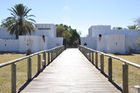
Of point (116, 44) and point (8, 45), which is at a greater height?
point (116, 44)

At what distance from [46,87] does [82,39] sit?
131ft

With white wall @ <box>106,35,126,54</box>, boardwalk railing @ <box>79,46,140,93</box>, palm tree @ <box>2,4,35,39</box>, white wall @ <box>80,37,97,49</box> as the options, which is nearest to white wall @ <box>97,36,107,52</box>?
white wall @ <box>106,35,126,54</box>

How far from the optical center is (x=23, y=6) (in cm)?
3647

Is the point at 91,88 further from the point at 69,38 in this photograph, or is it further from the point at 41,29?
the point at 69,38

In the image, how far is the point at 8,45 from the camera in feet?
113

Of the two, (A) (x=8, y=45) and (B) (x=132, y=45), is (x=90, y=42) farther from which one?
(A) (x=8, y=45)

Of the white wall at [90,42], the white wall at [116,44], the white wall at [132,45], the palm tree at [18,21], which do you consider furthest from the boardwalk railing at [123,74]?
the white wall at [90,42]

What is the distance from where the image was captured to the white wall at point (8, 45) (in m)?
34.2

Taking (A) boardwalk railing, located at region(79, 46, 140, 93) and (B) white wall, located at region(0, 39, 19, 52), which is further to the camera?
(B) white wall, located at region(0, 39, 19, 52)

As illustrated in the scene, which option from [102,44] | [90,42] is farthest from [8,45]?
[90,42]

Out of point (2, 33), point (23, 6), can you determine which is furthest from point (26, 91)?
point (2, 33)

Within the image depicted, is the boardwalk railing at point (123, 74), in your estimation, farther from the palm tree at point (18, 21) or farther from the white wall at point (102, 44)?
the palm tree at point (18, 21)

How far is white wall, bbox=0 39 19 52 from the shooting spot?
3425 centimetres

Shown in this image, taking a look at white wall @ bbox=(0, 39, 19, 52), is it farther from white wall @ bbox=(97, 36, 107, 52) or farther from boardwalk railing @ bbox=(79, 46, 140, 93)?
boardwalk railing @ bbox=(79, 46, 140, 93)
